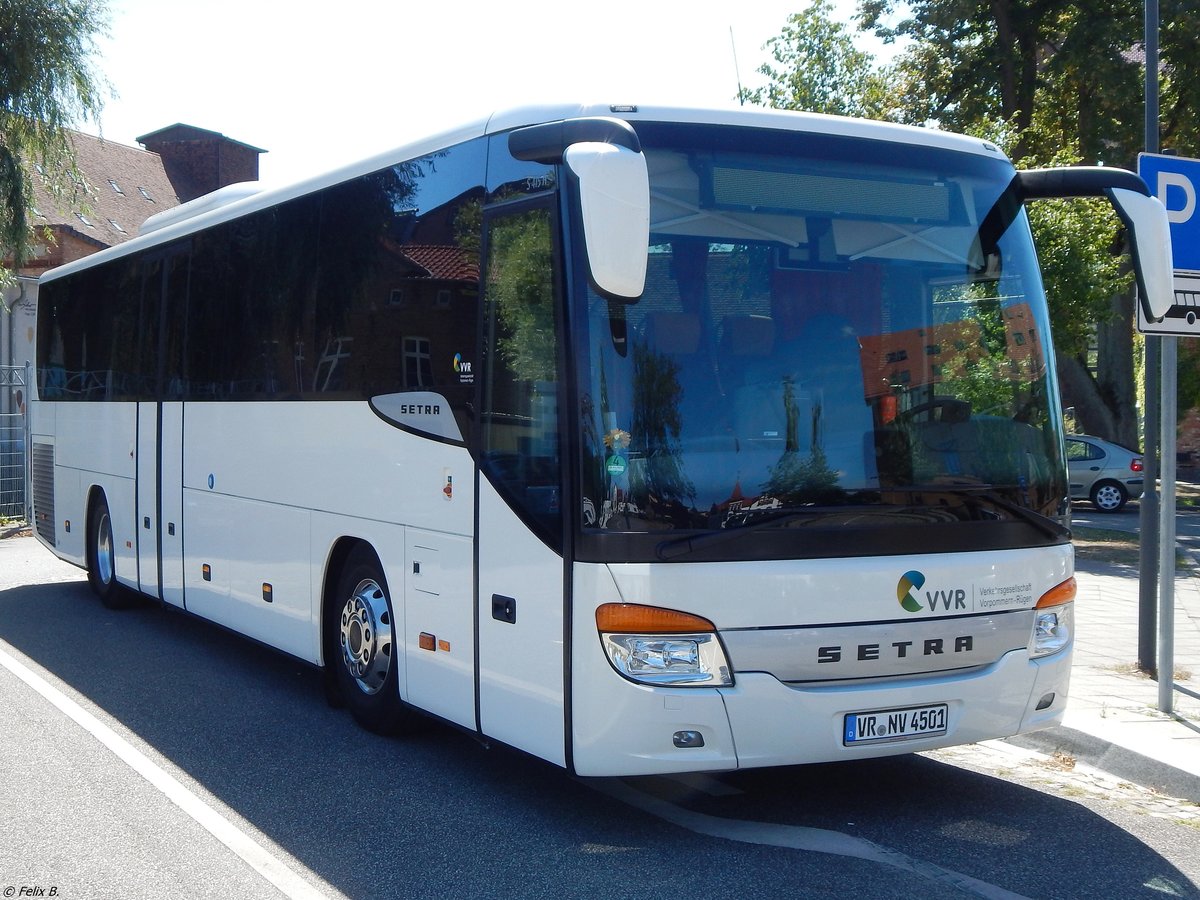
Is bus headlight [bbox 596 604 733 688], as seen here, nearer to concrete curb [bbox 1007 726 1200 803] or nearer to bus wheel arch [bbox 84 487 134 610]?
concrete curb [bbox 1007 726 1200 803]

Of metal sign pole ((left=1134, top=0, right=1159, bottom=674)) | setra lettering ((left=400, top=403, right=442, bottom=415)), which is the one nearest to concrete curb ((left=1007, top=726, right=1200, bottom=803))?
metal sign pole ((left=1134, top=0, right=1159, bottom=674))

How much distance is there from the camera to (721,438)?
5254mm

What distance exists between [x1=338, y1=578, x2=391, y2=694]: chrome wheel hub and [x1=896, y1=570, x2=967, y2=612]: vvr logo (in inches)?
113

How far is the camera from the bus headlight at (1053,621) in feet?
19.1

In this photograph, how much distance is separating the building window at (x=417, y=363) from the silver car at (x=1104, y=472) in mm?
21751

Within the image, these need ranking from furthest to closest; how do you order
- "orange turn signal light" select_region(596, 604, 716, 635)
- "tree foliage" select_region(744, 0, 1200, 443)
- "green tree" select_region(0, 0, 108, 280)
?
"tree foliage" select_region(744, 0, 1200, 443) < "green tree" select_region(0, 0, 108, 280) < "orange turn signal light" select_region(596, 604, 716, 635)

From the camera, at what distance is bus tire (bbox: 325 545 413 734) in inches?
280

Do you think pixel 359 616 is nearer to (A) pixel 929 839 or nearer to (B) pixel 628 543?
(B) pixel 628 543

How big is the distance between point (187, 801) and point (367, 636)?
1.53 m

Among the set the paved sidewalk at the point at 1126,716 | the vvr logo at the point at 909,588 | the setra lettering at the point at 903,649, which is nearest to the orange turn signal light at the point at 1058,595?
the setra lettering at the point at 903,649

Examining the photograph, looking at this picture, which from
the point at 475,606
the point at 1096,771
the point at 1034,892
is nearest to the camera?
the point at 1034,892

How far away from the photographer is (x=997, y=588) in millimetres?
5680

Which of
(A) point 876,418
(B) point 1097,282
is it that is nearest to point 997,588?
(A) point 876,418

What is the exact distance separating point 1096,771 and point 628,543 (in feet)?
10.2
